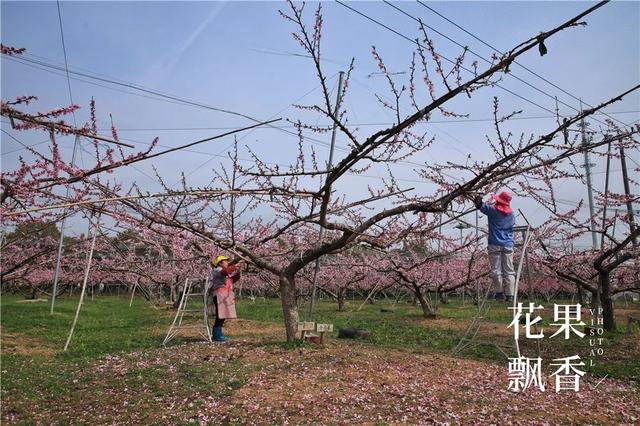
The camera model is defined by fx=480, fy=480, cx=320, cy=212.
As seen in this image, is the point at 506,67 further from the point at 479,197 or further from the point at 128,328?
the point at 128,328

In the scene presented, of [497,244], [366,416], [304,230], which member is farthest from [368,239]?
[304,230]

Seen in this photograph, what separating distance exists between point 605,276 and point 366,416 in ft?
31.5

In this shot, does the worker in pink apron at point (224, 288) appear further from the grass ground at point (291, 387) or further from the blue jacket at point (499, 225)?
the blue jacket at point (499, 225)

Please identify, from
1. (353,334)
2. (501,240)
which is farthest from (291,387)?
(353,334)

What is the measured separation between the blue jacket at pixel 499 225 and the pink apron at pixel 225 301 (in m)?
5.55

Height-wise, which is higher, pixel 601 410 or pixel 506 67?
pixel 506 67

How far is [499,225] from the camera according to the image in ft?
23.2

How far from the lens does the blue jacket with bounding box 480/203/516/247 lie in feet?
22.9

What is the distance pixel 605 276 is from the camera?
11.9m

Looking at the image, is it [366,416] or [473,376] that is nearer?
[366,416]

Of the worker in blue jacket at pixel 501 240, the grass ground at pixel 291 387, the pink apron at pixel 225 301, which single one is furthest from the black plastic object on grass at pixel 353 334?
the worker in blue jacket at pixel 501 240

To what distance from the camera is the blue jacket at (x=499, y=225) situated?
6.98 metres

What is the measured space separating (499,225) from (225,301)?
5.85 meters

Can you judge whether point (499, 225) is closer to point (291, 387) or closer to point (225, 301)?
point (291, 387)
